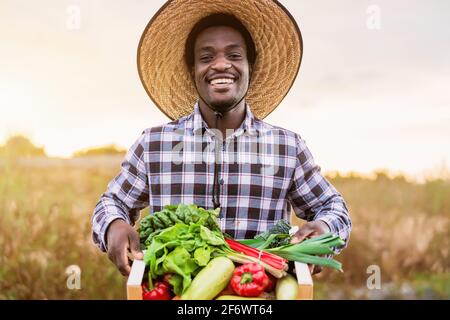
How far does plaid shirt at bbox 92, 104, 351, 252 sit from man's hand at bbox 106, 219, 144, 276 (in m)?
0.31

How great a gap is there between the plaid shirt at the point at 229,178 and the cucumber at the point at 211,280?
0.60 metres

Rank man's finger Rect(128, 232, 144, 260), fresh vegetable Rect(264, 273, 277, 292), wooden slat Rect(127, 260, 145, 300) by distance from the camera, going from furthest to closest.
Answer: man's finger Rect(128, 232, 144, 260), fresh vegetable Rect(264, 273, 277, 292), wooden slat Rect(127, 260, 145, 300)

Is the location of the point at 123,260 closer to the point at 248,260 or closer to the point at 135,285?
the point at 135,285

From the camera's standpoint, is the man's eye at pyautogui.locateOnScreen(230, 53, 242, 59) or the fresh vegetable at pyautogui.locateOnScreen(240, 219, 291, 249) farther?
the man's eye at pyautogui.locateOnScreen(230, 53, 242, 59)

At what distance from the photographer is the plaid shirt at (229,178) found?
2.18m

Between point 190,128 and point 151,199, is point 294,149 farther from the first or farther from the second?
point 151,199

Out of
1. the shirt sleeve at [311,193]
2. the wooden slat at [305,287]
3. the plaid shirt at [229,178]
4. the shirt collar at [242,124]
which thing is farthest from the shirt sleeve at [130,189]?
the wooden slat at [305,287]

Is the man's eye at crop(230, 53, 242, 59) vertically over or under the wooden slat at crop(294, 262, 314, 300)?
over

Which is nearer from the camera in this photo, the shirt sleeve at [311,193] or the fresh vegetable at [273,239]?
the fresh vegetable at [273,239]

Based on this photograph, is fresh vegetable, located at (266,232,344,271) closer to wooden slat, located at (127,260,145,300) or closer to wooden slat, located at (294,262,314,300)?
wooden slat, located at (294,262,314,300)

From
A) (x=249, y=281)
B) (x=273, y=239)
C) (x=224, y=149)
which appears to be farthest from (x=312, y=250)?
(x=224, y=149)

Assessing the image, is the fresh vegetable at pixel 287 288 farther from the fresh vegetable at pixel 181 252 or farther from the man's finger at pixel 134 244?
the man's finger at pixel 134 244

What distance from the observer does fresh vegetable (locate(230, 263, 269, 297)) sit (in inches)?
59.7

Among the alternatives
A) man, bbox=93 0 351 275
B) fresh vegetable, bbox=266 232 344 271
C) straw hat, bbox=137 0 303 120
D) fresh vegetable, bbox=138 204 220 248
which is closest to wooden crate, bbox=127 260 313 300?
fresh vegetable, bbox=266 232 344 271
